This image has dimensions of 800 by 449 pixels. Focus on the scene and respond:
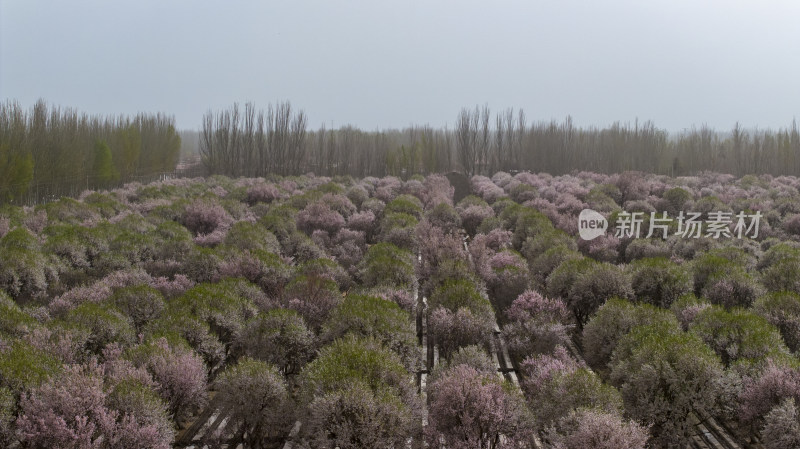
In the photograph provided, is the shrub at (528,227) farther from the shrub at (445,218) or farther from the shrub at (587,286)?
the shrub at (587,286)

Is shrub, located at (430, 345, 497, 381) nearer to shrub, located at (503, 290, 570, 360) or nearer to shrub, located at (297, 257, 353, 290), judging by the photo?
shrub, located at (503, 290, 570, 360)

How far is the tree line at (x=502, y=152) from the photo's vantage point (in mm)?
48438

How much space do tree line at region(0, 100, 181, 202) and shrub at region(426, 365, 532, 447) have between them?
24603 mm

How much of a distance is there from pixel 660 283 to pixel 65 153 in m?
29.4

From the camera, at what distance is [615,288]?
12375 millimetres

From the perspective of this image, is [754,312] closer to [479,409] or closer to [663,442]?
[663,442]

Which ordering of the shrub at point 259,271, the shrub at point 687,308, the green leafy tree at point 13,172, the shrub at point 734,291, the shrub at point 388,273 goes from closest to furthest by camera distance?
1. the shrub at point 687,308
2. the shrub at point 734,291
3. the shrub at point 388,273
4. the shrub at point 259,271
5. the green leafy tree at point 13,172

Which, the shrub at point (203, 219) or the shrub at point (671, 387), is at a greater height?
the shrub at point (203, 219)

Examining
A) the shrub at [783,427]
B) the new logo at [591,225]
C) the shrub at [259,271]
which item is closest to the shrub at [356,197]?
the new logo at [591,225]

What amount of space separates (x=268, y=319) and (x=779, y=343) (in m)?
8.21

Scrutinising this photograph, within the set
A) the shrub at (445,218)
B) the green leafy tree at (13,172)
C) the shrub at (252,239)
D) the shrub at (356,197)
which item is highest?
the green leafy tree at (13,172)

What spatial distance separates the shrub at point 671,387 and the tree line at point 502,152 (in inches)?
1683

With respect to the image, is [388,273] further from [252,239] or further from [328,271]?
[252,239]

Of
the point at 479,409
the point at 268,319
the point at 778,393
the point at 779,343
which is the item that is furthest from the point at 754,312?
the point at 268,319
